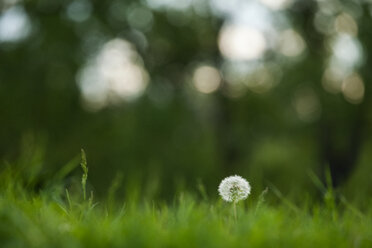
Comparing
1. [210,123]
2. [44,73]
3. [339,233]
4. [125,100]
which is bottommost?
[210,123]

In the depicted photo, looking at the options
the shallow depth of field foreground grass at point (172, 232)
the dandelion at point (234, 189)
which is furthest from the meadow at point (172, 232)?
the dandelion at point (234, 189)

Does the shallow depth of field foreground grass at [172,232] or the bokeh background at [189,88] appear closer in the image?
the shallow depth of field foreground grass at [172,232]

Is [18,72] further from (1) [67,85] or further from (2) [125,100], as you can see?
(2) [125,100]

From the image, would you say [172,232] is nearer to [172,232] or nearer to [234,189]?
[172,232]

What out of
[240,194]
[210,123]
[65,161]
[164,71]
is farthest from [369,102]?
[240,194]

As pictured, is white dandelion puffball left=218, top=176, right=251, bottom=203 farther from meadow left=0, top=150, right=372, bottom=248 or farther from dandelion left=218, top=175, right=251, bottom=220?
meadow left=0, top=150, right=372, bottom=248

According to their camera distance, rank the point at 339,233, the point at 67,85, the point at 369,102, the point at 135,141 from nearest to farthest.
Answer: the point at 339,233 < the point at 369,102 < the point at 67,85 < the point at 135,141

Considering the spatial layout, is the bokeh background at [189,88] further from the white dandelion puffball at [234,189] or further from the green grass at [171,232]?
the green grass at [171,232]
